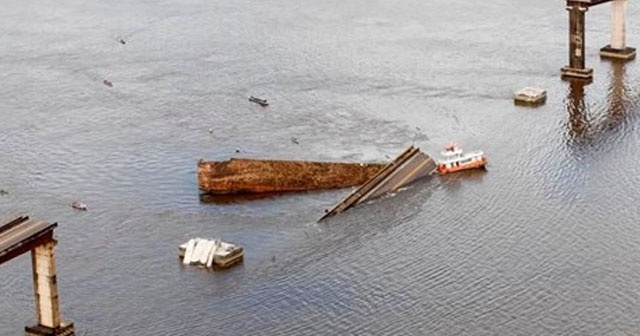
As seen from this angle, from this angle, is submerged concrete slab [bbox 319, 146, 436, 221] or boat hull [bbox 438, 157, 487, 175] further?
boat hull [bbox 438, 157, 487, 175]

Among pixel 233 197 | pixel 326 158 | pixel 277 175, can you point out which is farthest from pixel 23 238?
pixel 326 158

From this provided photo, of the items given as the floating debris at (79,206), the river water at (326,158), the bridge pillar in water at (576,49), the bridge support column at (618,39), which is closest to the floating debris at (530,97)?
the river water at (326,158)

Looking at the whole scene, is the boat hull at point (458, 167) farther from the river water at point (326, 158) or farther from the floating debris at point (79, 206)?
the floating debris at point (79, 206)

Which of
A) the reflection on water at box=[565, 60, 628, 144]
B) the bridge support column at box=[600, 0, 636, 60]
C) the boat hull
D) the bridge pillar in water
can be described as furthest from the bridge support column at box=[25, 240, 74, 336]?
the bridge support column at box=[600, 0, 636, 60]

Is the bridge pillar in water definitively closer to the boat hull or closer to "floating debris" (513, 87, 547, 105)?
"floating debris" (513, 87, 547, 105)

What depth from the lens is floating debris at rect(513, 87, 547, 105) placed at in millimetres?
42625

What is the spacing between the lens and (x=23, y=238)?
86.5ft

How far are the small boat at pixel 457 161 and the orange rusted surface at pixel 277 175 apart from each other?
1.83 meters

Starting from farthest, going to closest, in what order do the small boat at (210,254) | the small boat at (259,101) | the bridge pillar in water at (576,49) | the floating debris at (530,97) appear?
the bridge pillar in water at (576,49)
the small boat at (259,101)
the floating debris at (530,97)
the small boat at (210,254)

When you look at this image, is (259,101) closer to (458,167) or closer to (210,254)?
(458,167)

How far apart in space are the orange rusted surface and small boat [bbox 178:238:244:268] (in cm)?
441

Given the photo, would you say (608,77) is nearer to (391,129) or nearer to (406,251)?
(391,129)

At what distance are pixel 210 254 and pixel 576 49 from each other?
1934 cm

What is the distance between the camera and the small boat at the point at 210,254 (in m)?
30.6
